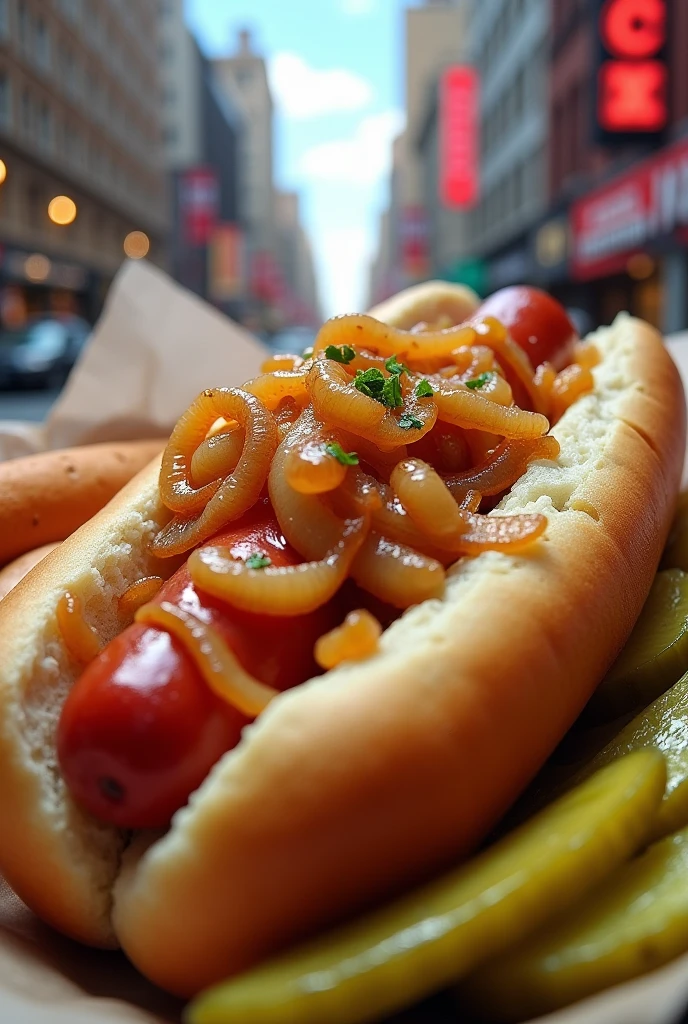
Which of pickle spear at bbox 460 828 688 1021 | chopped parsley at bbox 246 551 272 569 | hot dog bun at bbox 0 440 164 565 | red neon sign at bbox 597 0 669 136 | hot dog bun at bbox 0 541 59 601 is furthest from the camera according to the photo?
red neon sign at bbox 597 0 669 136

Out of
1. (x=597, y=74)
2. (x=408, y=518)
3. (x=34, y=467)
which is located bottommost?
(x=34, y=467)

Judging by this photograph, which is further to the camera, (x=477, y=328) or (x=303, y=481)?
(x=477, y=328)

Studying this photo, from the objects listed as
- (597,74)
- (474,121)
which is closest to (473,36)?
(474,121)

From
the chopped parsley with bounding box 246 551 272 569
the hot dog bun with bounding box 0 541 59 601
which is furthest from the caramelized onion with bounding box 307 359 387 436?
the hot dog bun with bounding box 0 541 59 601

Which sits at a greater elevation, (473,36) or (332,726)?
(473,36)

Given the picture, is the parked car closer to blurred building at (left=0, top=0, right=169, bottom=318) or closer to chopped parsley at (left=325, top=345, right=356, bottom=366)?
blurred building at (left=0, top=0, right=169, bottom=318)

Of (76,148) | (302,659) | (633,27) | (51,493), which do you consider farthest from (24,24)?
(76,148)

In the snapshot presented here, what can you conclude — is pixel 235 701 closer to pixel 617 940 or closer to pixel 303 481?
pixel 303 481

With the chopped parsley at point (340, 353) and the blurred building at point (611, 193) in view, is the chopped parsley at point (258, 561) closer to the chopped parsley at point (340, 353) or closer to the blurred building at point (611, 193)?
the chopped parsley at point (340, 353)

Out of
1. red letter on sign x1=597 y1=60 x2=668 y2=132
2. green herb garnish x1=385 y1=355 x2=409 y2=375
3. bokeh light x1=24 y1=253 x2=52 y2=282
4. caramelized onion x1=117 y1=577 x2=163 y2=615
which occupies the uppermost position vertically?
red letter on sign x1=597 y1=60 x2=668 y2=132
